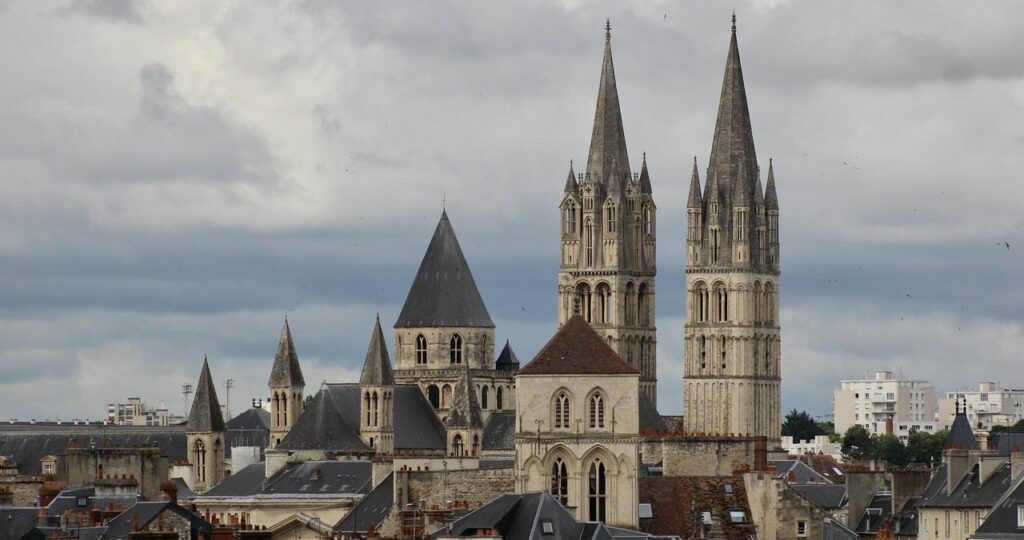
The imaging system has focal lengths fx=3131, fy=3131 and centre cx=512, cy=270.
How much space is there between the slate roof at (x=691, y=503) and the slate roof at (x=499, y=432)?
44579mm

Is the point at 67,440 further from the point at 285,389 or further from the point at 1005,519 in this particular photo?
the point at 1005,519

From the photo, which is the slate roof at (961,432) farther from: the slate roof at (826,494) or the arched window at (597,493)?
the arched window at (597,493)

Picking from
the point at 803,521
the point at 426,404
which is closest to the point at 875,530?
the point at 803,521

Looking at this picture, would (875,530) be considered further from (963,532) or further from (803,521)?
(963,532)

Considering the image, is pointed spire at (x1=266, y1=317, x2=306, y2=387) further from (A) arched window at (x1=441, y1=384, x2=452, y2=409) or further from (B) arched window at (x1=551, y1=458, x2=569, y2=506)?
(B) arched window at (x1=551, y1=458, x2=569, y2=506)

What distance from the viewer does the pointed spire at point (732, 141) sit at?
16400 cm

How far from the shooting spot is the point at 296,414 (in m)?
145

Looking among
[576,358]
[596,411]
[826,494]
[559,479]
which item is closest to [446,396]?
[826,494]

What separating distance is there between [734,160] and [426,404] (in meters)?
26.6

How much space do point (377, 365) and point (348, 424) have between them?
295 centimetres

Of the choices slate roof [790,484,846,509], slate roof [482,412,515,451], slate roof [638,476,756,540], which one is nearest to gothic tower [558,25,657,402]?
slate roof [482,412,515,451]

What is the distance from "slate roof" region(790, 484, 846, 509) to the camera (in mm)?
108562

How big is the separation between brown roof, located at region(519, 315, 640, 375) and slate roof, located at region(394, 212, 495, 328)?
5631 cm

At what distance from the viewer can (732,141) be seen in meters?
164
